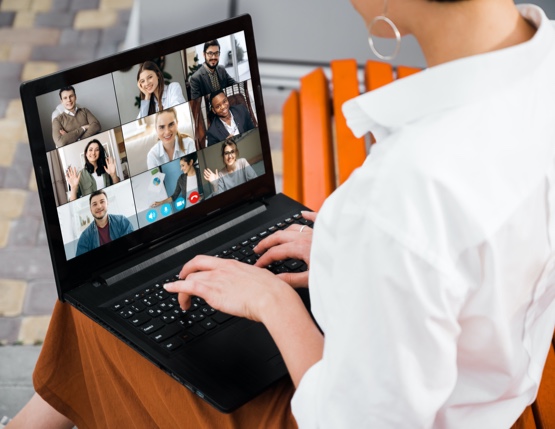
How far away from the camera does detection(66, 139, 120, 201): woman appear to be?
1.27 metres

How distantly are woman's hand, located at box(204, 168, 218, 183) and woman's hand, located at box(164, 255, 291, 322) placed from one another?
10.2 inches

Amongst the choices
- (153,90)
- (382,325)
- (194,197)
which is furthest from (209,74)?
(382,325)

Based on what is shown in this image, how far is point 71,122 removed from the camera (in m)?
1.25

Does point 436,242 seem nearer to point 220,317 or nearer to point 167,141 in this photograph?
point 220,317

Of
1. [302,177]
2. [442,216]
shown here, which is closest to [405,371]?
[442,216]

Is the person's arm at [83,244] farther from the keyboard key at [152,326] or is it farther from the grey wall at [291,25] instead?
the grey wall at [291,25]

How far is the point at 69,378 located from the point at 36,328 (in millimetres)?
846

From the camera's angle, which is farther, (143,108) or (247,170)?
(247,170)

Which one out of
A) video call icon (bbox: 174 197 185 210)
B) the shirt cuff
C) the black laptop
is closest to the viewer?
the shirt cuff

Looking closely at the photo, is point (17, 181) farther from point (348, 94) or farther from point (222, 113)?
point (222, 113)

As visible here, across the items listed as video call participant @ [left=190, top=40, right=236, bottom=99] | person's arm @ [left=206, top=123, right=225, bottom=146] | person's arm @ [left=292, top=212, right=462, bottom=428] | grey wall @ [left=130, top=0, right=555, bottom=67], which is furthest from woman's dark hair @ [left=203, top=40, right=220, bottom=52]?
grey wall @ [left=130, top=0, right=555, bottom=67]

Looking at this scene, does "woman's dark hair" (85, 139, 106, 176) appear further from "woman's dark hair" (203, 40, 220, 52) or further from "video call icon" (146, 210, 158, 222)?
"woman's dark hair" (203, 40, 220, 52)

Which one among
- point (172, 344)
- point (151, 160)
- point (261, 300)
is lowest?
point (172, 344)

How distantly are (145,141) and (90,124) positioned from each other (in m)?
0.10
